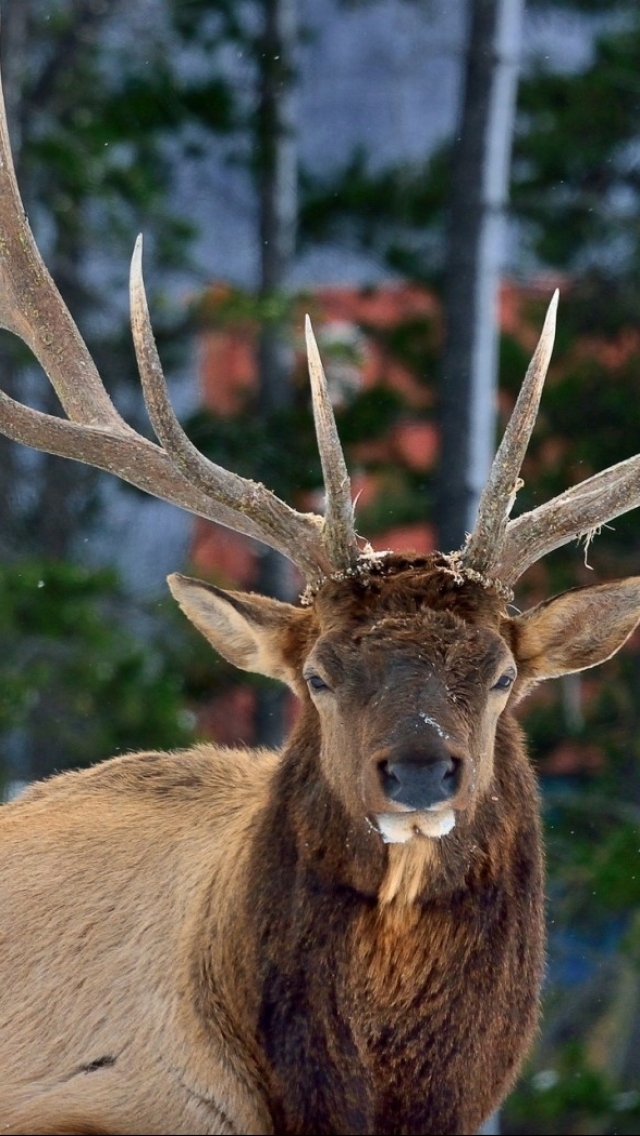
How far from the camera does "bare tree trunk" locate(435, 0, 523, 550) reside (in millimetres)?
13578

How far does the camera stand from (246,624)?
593cm

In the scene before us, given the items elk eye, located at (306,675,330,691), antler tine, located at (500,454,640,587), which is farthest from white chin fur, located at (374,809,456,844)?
antler tine, located at (500,454,640,587)

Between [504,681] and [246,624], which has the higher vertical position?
[246,624]

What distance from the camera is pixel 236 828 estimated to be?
5.93 m

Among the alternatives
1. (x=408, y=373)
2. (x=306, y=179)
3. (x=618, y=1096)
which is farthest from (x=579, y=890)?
(x=306, y=179)

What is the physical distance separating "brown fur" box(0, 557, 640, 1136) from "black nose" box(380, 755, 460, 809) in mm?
69

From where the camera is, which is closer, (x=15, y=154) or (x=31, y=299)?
(x=31, y=299)

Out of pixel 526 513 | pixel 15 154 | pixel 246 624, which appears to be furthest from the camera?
pixel 15 154

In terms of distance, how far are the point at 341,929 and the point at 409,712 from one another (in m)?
0.74

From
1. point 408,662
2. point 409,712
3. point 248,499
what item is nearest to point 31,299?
point 248,499

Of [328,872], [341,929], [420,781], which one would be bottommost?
[341,929]

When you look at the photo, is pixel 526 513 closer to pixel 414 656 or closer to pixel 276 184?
pixel 414 656

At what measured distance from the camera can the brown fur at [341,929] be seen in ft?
17.2

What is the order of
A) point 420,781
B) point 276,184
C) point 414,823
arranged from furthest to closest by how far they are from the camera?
point 276,184
point 414,823
point 420,781
